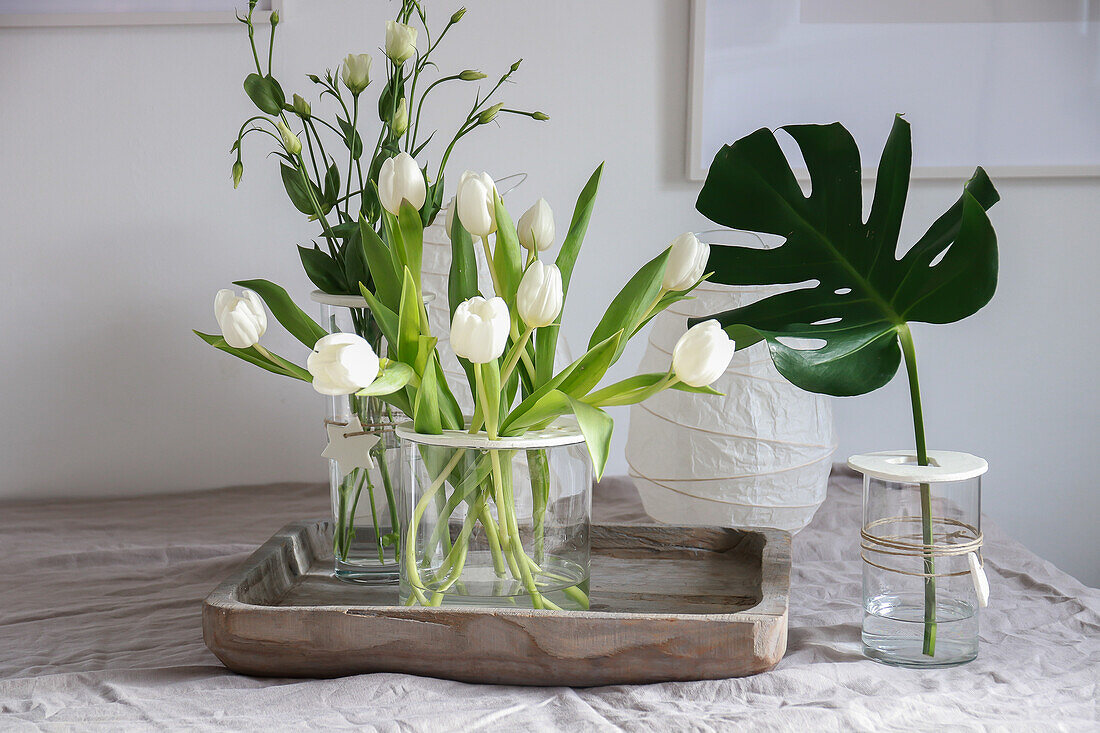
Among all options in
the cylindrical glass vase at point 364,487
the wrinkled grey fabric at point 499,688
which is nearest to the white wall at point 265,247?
the wrinkled grey fabric at point 499,688

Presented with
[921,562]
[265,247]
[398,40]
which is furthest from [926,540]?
[265,247]

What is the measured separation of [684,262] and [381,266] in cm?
21

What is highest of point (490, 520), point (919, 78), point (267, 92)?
point (919, 78)

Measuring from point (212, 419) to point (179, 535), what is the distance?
32cm

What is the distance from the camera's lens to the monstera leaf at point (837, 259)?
0.65m

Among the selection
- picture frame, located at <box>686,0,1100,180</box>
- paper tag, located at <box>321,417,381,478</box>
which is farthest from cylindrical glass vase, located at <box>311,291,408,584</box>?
picture frame, located at <box>686,0,1100,180</box>

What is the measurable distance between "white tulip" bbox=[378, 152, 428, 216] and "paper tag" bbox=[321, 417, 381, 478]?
0.22 metres

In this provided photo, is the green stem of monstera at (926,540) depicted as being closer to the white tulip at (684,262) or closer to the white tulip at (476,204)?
the white tulip at (684,262)

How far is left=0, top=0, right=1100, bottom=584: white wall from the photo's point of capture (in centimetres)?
130

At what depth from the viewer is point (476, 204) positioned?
0.61 m

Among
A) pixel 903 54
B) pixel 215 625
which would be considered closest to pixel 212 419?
pixel 215 625

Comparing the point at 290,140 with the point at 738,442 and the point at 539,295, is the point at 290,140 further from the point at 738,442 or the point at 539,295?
the point at 738,442

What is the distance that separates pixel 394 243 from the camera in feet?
2.17

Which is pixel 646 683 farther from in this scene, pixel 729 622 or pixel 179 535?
pixel 179 535
